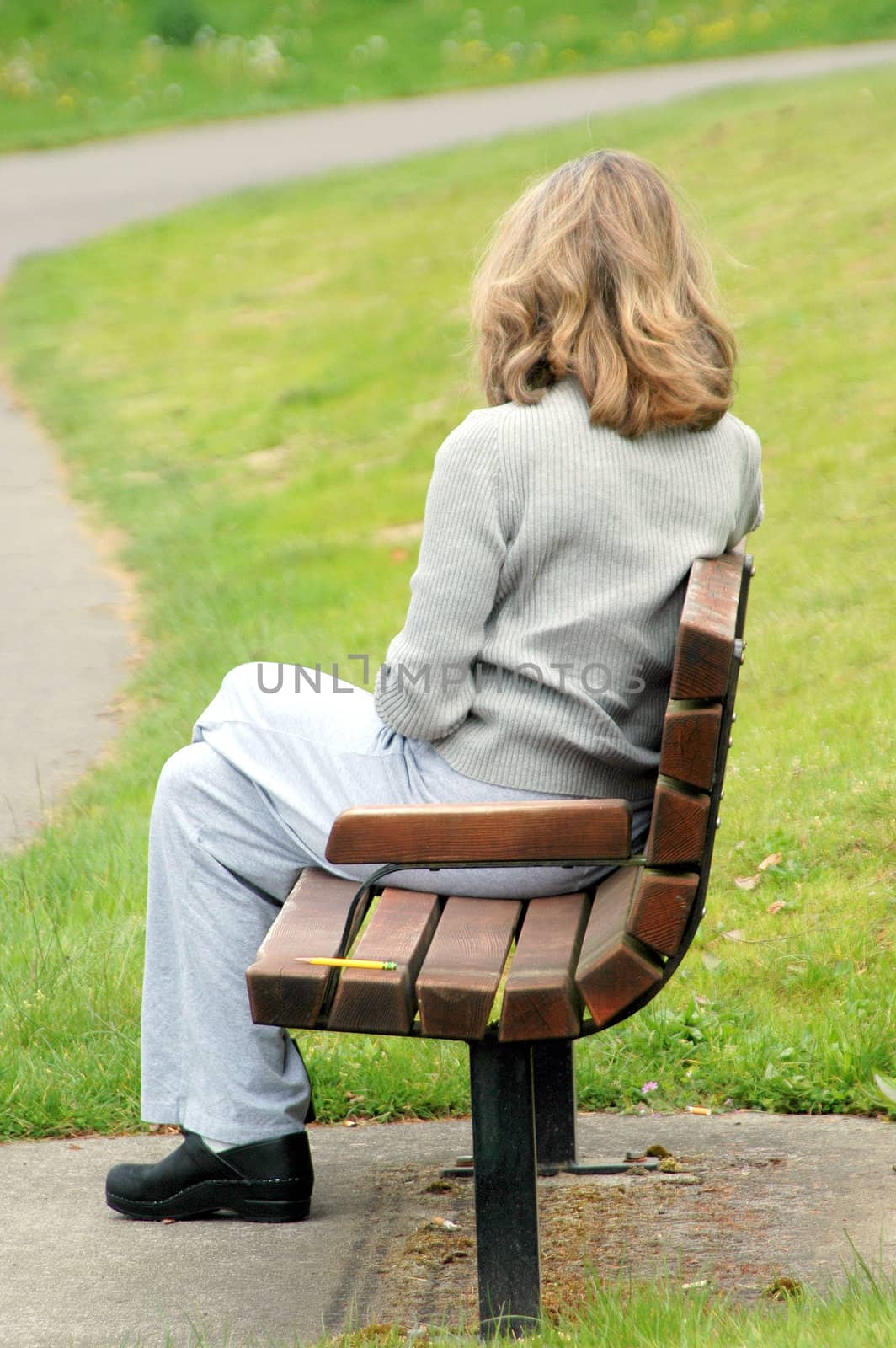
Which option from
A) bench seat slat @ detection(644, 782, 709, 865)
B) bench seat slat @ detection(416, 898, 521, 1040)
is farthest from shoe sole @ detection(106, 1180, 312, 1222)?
bench seat slat @ detection(644, 782, 709, 865)

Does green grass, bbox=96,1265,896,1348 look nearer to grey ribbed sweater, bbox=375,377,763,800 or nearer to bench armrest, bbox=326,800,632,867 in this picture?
bench armrest, bbox=326,800,632,867

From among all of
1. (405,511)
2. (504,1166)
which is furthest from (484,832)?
(405,511)

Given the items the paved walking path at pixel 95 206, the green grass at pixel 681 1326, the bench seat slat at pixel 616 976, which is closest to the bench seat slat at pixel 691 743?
the bench seat slat at pixel 616 976

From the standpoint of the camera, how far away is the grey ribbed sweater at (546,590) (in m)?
2.59

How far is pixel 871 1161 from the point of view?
299cm

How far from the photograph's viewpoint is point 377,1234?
2.87 metres

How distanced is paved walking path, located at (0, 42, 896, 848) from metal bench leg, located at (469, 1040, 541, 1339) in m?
2.70

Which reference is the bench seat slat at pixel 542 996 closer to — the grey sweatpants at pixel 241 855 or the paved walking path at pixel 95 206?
the grey sweatpants at pixel 241 855

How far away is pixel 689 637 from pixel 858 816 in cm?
203

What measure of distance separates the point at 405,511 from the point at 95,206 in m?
10.4

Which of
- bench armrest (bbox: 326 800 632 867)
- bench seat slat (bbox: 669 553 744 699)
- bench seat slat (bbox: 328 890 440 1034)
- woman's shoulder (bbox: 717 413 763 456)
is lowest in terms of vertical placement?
bench seat slat (bbox: 328 890 440 1034)

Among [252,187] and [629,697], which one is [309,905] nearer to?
[629,697]

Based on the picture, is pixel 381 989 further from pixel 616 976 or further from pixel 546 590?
pixel 546 590

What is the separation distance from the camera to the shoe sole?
2.89 m
